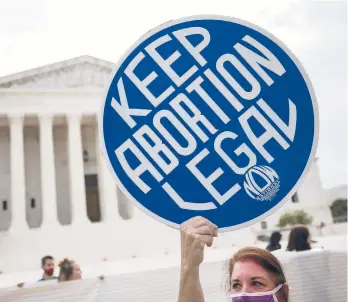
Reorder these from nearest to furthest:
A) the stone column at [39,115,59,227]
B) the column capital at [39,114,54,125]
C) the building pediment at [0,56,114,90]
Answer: the stone column at [39,115,59,227]
the column capital at [39,114,54,125]
the building pediment at [0,56,114,90]

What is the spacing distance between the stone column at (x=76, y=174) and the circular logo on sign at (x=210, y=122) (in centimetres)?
2673

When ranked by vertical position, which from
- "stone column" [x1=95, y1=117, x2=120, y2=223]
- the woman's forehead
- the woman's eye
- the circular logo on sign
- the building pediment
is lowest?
the woman's eye

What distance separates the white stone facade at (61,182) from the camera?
85.0 feet

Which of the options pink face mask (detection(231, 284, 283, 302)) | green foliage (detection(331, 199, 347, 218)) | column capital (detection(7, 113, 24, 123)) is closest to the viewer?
pink face mask (detection(231, 284, 283, 302))

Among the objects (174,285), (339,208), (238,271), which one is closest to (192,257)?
(238,271)

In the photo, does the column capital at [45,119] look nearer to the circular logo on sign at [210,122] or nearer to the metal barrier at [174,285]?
the metal barrier at [174,285]

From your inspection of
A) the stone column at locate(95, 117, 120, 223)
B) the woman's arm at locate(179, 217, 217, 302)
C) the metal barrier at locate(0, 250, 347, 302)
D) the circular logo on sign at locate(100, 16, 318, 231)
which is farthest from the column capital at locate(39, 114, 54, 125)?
the woman's arm at locate(179, 217, 217, 302)

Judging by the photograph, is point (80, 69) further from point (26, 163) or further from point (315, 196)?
point (315, 196)

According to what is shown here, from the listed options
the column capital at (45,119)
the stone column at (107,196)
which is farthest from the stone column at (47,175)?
the stone column at (107,196)

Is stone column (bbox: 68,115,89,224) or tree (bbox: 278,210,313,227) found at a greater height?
stone column (bbox: 68,115,89,224)

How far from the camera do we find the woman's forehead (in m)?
1.72

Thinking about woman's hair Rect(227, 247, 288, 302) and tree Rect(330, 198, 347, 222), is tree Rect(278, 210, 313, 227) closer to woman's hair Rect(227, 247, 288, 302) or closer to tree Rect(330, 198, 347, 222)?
tree Rect(330, 198, 347, 222)

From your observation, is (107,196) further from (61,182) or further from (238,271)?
(238,271)

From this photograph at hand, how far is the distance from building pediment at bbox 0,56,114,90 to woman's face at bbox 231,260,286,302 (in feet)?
93.5
